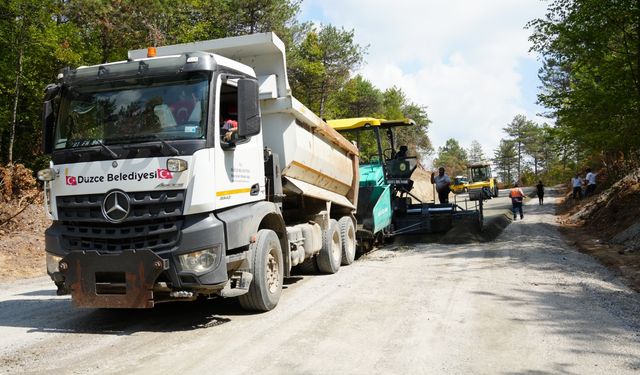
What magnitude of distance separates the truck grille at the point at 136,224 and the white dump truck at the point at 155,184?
0.03 ft

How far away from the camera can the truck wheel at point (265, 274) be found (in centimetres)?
592

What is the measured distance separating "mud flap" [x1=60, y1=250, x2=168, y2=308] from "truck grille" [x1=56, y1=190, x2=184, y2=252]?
125mm

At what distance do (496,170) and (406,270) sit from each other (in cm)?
11118

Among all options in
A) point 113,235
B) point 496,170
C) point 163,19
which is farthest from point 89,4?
point 496,170

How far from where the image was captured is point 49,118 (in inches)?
227

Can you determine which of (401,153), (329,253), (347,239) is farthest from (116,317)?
(401,153)

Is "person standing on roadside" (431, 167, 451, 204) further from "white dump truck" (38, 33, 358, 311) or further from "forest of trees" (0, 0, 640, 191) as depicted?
"white dump truck" (38, 33, 358, 311)

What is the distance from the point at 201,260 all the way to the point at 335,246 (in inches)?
176

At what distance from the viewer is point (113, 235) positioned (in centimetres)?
521

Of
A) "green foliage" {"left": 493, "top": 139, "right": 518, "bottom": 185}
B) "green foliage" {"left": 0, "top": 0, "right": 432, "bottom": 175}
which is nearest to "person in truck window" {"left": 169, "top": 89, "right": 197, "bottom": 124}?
"green foliage" {"left": 0, "top": 0, "right": 432, "bottom": 175}

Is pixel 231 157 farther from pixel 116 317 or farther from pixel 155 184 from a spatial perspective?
pixel 116 317

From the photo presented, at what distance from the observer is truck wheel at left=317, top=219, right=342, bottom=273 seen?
29.1ft

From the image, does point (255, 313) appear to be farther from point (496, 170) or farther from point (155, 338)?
point (496, 170)

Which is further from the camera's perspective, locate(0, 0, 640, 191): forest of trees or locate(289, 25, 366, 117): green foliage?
locate(289, 25, 366, 117): green foliage
